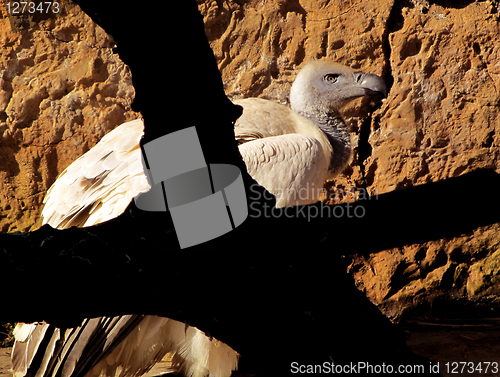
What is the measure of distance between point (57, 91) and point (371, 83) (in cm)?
203

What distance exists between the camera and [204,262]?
4.81 feet

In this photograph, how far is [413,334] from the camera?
10.4ft

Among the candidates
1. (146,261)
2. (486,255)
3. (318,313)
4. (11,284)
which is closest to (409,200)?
(318,313)

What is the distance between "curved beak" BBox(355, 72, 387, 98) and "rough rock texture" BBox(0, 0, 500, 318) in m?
0.27

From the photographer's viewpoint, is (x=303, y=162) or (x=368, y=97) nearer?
(x=303, y=162)

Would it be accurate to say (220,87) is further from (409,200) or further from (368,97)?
(368,97)

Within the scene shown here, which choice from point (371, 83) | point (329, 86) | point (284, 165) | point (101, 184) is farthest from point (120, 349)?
point (371, 83)

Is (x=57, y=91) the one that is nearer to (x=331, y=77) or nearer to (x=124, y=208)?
(x=124, y=208)

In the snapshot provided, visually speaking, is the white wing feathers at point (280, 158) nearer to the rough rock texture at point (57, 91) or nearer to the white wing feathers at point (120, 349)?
the white wing feathers at point (120, 349)

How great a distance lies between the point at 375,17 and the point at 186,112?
92.0 inches

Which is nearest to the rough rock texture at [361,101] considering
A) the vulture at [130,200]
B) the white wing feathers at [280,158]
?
the vulture at [130,200]

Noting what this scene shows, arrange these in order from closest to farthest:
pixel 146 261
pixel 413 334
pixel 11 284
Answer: pixel 11 284, pixel 146 261, pixel 413 334

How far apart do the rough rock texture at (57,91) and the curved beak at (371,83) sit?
1482mm

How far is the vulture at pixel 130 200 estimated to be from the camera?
2318mm
